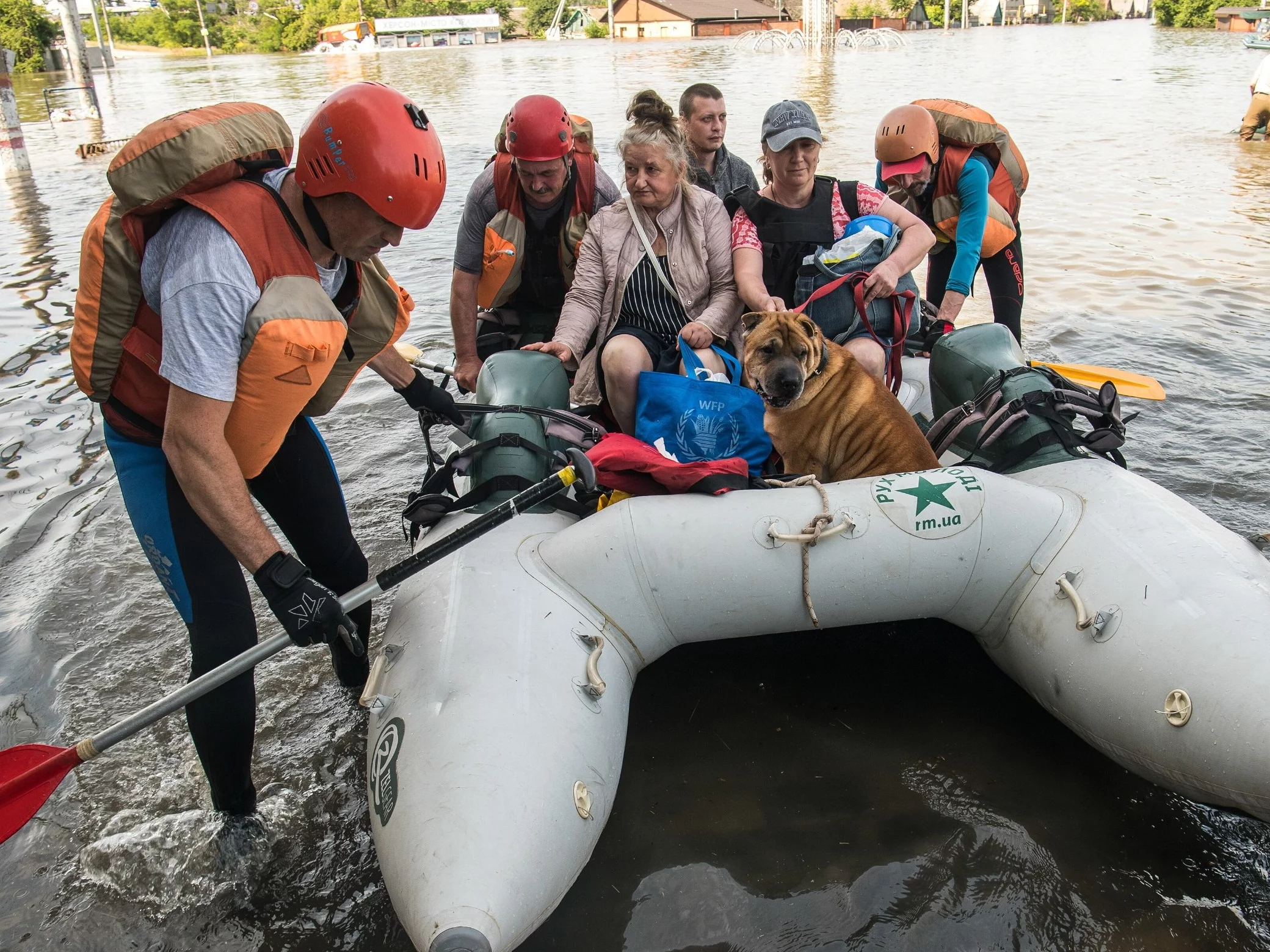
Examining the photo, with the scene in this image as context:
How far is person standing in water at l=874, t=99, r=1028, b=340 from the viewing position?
179 inches

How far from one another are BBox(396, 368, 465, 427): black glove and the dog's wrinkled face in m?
1.15

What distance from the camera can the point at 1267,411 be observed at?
6.00 m

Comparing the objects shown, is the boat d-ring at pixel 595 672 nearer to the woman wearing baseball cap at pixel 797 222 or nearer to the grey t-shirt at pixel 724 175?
the woman wearing baseball cap at pixel 797 222

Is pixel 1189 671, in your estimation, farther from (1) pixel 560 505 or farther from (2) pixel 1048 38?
(2) pixel 1048 38

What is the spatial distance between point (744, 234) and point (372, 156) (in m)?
2.21

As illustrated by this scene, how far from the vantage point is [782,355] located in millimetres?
3420

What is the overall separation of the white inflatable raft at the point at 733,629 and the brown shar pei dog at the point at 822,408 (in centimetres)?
42

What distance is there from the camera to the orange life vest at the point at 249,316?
6.91 feet

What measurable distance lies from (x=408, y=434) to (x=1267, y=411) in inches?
230

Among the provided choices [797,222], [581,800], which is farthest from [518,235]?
[581,800]

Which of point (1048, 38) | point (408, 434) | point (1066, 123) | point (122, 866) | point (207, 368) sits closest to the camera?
point (207, 368)

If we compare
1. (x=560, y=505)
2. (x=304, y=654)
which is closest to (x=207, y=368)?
(x=560, y=505)

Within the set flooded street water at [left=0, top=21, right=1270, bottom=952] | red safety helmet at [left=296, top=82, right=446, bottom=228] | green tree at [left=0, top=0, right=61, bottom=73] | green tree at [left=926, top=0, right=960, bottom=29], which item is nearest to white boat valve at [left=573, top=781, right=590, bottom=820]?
flooded street water at [left=0, top=21, right=1270, bottom=952]

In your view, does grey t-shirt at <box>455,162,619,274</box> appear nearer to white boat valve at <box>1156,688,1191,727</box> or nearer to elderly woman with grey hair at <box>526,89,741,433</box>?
elderly woman with grey hair at <box>526,89,741,433</box>
